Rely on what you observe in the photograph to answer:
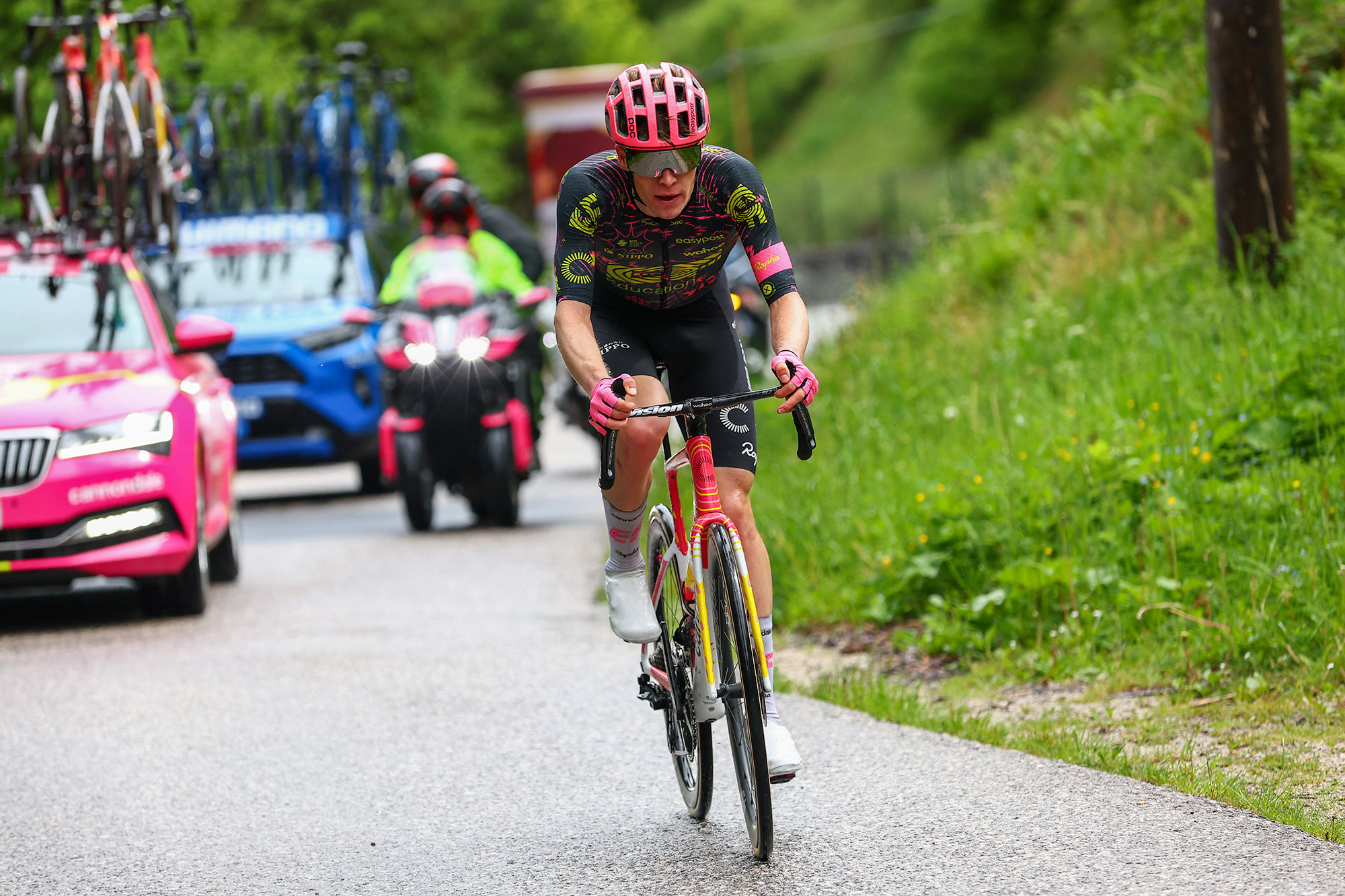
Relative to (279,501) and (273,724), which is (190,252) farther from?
(273,724)

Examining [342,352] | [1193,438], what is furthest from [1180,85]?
[342,352]

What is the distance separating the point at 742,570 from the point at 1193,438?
3640mm

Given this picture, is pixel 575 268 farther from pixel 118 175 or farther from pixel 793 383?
pixel 118 175

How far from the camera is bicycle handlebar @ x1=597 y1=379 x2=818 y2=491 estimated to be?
4766mm

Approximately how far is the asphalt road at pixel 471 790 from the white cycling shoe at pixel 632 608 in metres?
0.55

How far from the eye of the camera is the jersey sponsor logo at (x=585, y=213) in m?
5.13

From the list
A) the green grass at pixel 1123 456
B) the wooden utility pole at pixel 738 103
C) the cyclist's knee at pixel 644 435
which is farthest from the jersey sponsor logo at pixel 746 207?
the wooden utility pole at pixel 738 103

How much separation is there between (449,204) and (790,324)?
818 cm

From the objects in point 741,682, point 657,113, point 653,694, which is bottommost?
point 653,694

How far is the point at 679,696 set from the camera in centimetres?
534

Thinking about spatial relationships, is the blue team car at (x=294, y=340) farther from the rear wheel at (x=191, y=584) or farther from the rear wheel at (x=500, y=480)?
the rear wheel at (x=191, y=584)

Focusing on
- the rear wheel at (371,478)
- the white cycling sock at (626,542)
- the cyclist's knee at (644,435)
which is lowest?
the rear wheel at (371,478)

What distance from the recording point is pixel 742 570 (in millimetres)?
4691

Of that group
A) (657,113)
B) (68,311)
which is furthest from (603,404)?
(68,311)
